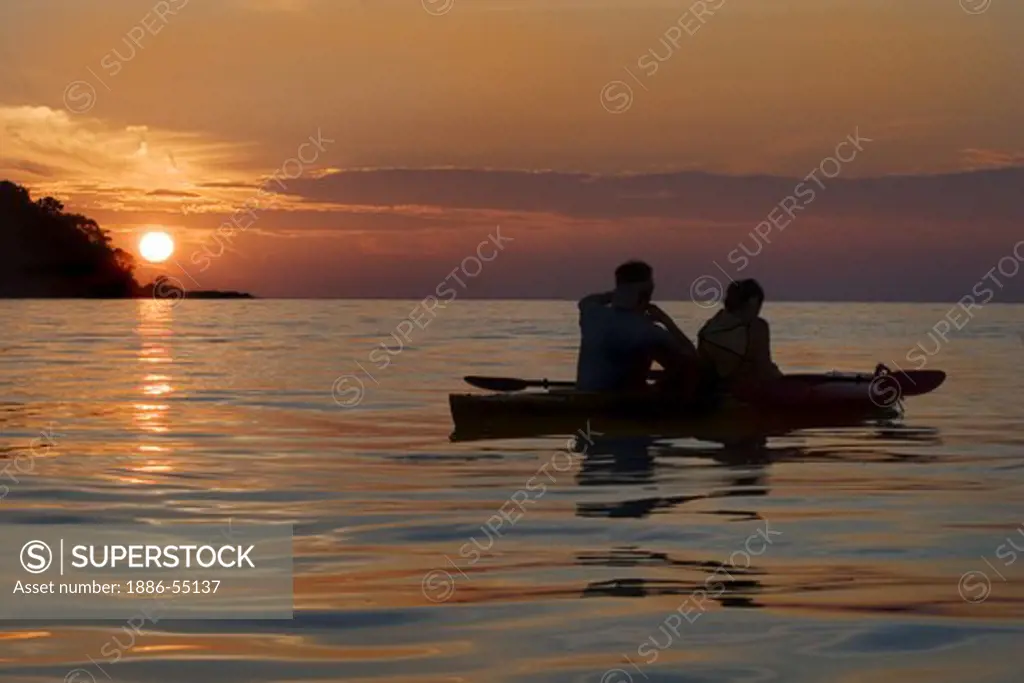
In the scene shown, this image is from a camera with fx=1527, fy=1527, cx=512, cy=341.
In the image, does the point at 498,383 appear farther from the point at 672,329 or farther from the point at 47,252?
the point at 47,252

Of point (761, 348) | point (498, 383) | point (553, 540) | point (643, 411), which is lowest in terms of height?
point (553, 540)

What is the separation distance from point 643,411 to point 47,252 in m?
171

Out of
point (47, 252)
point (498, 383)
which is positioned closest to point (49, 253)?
point (47, 252)

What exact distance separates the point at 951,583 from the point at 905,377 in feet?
37.5

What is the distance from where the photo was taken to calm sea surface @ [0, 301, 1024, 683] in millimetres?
6906

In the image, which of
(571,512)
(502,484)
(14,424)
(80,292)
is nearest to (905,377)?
(502,484)

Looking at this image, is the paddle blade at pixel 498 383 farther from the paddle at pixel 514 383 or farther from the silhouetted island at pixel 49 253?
the silhouetted island at pixel 49 253

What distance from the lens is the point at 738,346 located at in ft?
55.8

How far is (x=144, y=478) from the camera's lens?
529 inches

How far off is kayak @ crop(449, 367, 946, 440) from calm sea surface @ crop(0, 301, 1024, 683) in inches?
A: 9.2

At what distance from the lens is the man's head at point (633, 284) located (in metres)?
15.3

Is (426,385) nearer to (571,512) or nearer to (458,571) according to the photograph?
(571,512)

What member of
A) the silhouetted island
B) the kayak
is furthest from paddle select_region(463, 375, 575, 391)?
the silhouetted island

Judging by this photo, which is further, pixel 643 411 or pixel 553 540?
pixel 643 411
